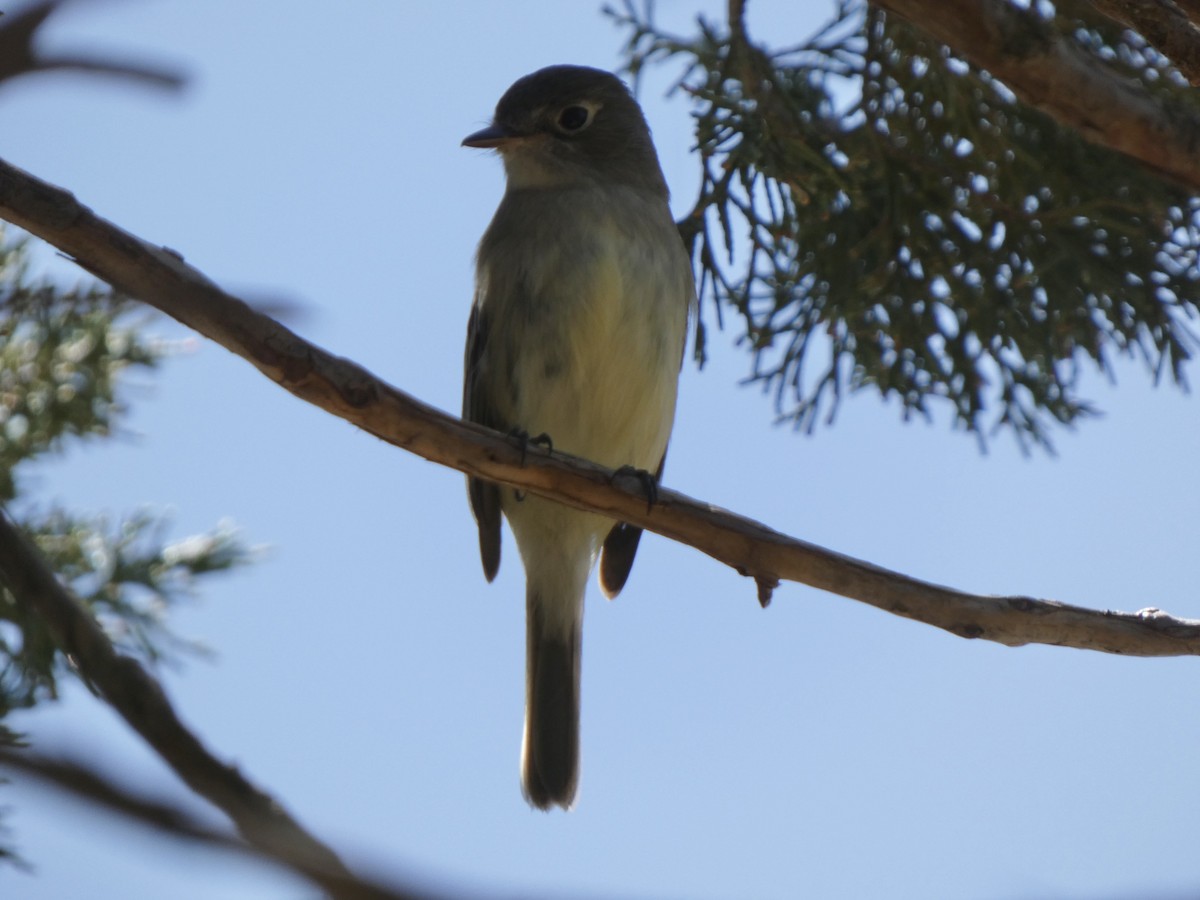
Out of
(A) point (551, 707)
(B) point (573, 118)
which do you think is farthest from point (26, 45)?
(B) point (573, 118)

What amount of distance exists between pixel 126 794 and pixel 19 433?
327 centimetres

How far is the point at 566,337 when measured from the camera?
4574 mm

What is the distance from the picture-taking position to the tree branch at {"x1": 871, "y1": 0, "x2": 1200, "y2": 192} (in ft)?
9.58

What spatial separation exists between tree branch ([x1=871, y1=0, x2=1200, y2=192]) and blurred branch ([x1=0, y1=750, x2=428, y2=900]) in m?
2.51

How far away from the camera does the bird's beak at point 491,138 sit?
5.23m

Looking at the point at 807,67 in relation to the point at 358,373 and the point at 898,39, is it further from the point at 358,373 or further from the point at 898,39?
the point at 358,373

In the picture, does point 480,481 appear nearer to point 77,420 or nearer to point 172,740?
point 77,420

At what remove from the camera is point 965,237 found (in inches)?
172

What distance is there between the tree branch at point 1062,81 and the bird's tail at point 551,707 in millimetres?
2733

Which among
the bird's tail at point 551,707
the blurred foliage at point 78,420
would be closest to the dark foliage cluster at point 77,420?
the blurred foliage at point 78,420

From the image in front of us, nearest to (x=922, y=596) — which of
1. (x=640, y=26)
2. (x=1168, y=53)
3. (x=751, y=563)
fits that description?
(x=751, y=563)

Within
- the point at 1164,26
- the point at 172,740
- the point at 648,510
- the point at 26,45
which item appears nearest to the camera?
the point at 172,740

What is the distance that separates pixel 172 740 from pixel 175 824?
0.75 feet

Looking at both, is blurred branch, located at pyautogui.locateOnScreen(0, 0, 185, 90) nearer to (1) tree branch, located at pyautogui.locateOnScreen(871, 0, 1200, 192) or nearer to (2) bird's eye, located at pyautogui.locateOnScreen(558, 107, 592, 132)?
(1) tree branch, located at pyautogui.locateOnScreen(871, 0, 1200, 192)
